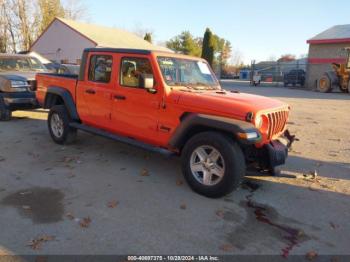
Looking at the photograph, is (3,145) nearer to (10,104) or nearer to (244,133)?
(10,104)

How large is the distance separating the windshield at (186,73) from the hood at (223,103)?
434 mm

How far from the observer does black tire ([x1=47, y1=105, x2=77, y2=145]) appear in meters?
6.91

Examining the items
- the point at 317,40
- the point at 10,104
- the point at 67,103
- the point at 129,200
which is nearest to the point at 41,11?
the point at 317,40

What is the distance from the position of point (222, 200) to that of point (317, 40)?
30768mm

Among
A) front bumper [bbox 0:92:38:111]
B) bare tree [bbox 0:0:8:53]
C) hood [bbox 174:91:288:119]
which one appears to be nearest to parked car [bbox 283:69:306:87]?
front bumper [bbox 0:92:38:111]

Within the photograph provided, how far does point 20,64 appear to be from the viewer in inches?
434

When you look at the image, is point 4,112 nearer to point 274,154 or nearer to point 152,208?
point 152,208

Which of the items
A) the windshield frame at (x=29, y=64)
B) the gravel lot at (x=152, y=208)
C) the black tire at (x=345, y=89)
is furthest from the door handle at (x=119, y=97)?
the black tire at (x=345, y=89)

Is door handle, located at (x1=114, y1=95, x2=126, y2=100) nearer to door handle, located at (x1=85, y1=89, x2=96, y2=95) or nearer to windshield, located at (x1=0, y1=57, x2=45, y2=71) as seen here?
door handle, located at (x1=85, y1=89, x2=96, y2=95)

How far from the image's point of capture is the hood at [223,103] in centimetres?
452

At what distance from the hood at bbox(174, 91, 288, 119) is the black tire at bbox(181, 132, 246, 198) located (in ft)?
1.12

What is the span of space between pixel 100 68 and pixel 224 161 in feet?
10.1

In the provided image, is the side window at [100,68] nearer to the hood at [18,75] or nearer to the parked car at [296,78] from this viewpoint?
the hood at [18,75]

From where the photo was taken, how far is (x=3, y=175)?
17.5ft
